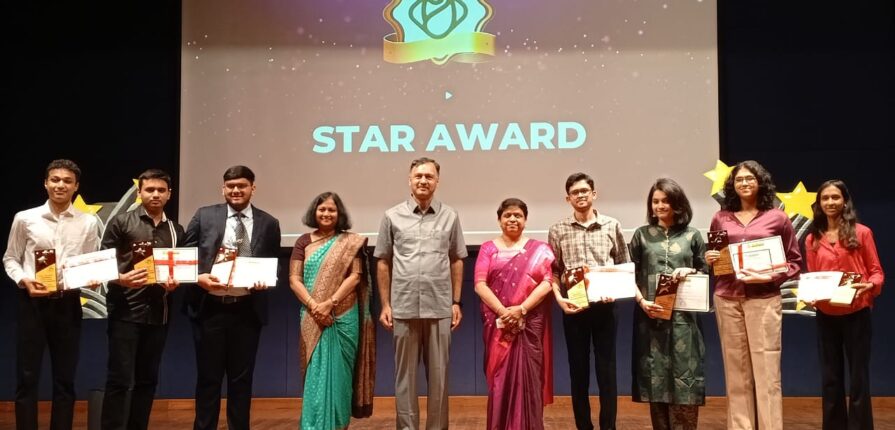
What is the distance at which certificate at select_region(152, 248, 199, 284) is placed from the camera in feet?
10.1

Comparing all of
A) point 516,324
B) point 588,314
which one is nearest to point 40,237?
point 516,324

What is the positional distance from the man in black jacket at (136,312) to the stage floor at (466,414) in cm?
119

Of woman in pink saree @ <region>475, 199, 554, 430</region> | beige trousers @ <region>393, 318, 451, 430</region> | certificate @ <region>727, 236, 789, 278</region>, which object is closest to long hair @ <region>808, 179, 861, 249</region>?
certificate @ <region>727, 236, 789, 278</region>

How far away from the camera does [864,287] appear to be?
3297 mm

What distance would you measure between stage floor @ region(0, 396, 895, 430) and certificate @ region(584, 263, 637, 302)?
1372mm

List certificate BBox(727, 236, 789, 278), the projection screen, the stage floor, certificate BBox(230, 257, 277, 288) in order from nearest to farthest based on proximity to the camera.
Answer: certificate BBox(727, 236, 789, 278), certificate BBox(230, 257, 277, 288), the stage floor, the projection screen

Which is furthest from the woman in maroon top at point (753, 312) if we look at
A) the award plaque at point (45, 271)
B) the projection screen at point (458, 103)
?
the award plaque at point (45, 271)

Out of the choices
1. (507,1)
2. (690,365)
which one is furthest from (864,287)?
(507,1)

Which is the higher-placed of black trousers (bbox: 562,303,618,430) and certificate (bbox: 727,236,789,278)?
certificate (bbox: 727,236,789,278)

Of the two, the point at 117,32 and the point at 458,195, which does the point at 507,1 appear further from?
the point at 117,32

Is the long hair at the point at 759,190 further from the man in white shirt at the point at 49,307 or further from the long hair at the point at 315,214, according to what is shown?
the man in white shirt at the point at 49,307

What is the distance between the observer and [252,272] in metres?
3.16

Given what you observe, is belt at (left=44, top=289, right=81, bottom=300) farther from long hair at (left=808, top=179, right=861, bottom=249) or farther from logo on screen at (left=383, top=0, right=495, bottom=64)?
long hair at (left=808, top=179, right=861, bottom=249)

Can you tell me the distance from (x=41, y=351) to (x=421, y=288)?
6.02 ft
